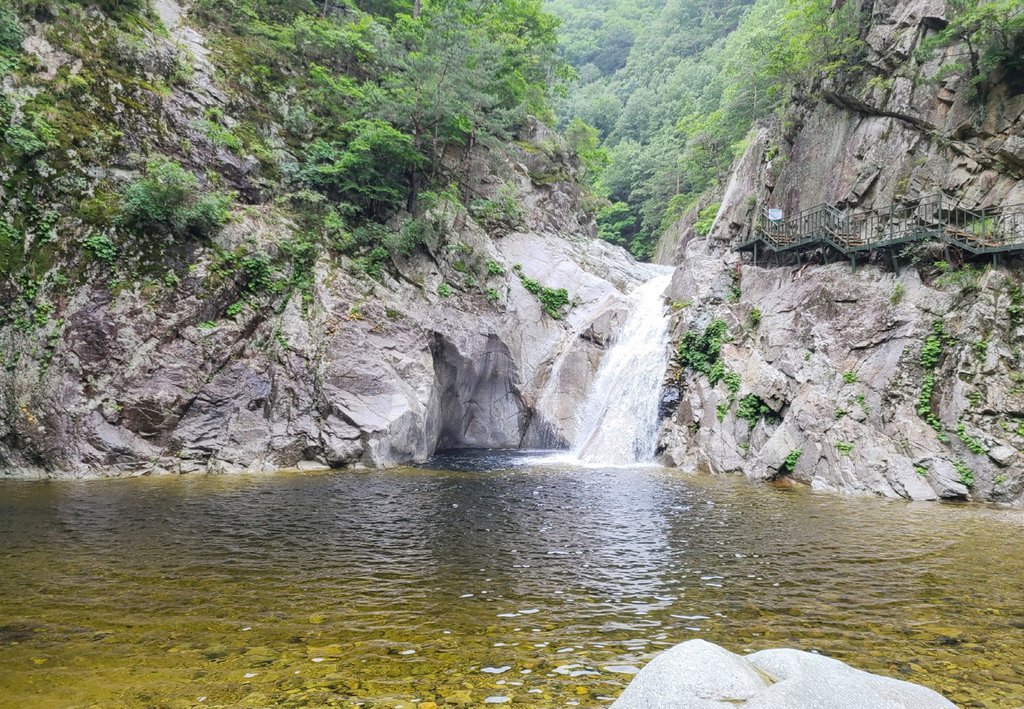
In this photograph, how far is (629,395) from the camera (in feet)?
69.8

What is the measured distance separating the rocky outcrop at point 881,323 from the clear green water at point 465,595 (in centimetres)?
250

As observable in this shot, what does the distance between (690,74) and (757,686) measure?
67.9 m

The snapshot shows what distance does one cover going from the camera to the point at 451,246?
→ 24.6 m

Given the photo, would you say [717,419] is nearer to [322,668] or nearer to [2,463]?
[322,668]

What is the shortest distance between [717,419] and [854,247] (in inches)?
271

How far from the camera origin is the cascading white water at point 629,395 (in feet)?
64.7

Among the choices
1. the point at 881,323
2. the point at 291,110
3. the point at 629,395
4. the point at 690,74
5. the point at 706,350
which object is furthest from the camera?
the point at 690,74

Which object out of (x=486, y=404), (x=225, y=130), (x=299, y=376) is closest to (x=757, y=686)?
(x=299, y=376)

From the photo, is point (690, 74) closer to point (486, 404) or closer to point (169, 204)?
point (486, 404)

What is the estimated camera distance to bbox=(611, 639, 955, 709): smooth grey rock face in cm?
339

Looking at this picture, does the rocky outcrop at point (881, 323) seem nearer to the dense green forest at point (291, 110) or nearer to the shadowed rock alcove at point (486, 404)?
the dense green forest at point (291, 110)

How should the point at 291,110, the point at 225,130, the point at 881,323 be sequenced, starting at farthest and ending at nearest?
the point at 291,110
the point at 225,130
the point at 881,323

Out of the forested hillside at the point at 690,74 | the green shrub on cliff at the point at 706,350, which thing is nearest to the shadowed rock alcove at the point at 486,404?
the green shrub on cliff at the point at 706,350

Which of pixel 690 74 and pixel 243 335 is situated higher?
pixel 690 74
